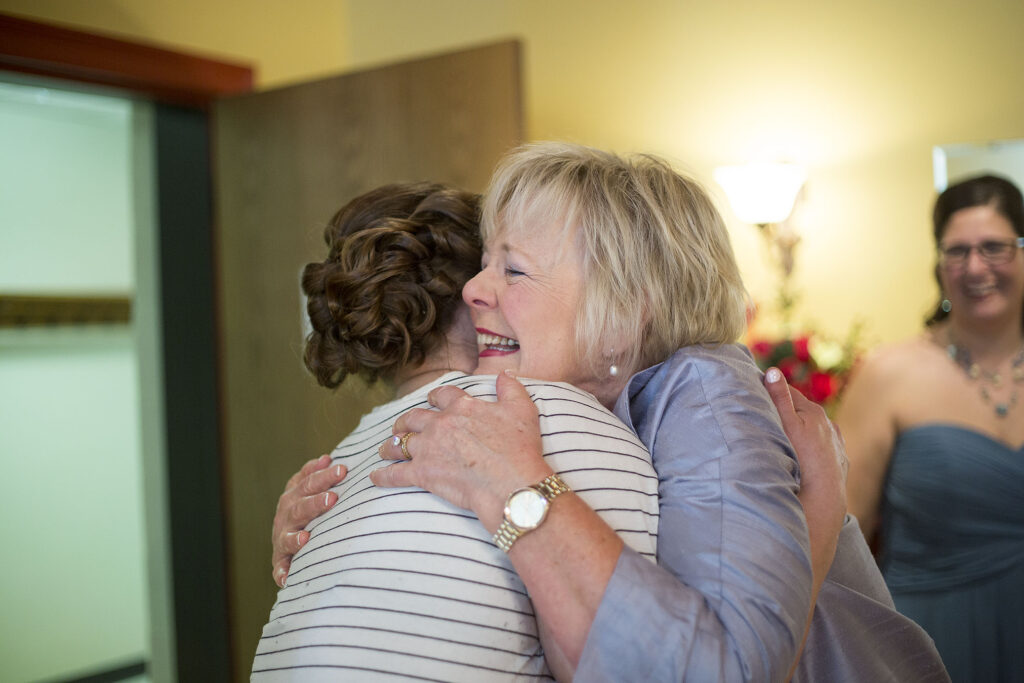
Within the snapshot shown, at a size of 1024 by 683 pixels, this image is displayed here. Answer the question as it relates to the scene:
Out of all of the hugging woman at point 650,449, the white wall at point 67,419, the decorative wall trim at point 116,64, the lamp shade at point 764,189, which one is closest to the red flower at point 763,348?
the lamp shade at point 764,189

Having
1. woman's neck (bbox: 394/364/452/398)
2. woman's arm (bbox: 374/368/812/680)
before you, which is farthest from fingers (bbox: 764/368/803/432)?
woman's neck (bbox: 394/364/452/398)

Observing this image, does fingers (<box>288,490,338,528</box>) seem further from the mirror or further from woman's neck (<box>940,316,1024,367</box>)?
the mirror

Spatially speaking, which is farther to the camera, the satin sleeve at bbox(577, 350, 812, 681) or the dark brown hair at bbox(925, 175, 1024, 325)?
the dark brown hair at bbox(925, 175, 1024, 325)

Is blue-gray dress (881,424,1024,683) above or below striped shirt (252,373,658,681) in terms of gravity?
below

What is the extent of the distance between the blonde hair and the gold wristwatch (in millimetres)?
300

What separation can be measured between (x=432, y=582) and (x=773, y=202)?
1781mm

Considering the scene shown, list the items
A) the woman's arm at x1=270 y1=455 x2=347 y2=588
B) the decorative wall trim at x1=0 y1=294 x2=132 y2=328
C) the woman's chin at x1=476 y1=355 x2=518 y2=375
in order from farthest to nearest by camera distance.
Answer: the decorative wall trim at x1=0 y1=294 x2=132 y2=328 < the woman's chin at x1=476 y1=355 x2=518 y2=375 < the woman's arm at x1=270 y1=455 x2=347 y2=588

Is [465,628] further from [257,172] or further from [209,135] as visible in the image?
[209,135]

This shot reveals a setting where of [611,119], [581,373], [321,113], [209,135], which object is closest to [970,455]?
[581,373]

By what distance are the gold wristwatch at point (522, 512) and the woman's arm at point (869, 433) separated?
1095 millimetres

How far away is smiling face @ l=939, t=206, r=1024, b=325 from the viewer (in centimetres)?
154

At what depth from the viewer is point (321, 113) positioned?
102 inches

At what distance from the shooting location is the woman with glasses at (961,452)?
1527 millimetres

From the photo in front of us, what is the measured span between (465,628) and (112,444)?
3.94 metres
